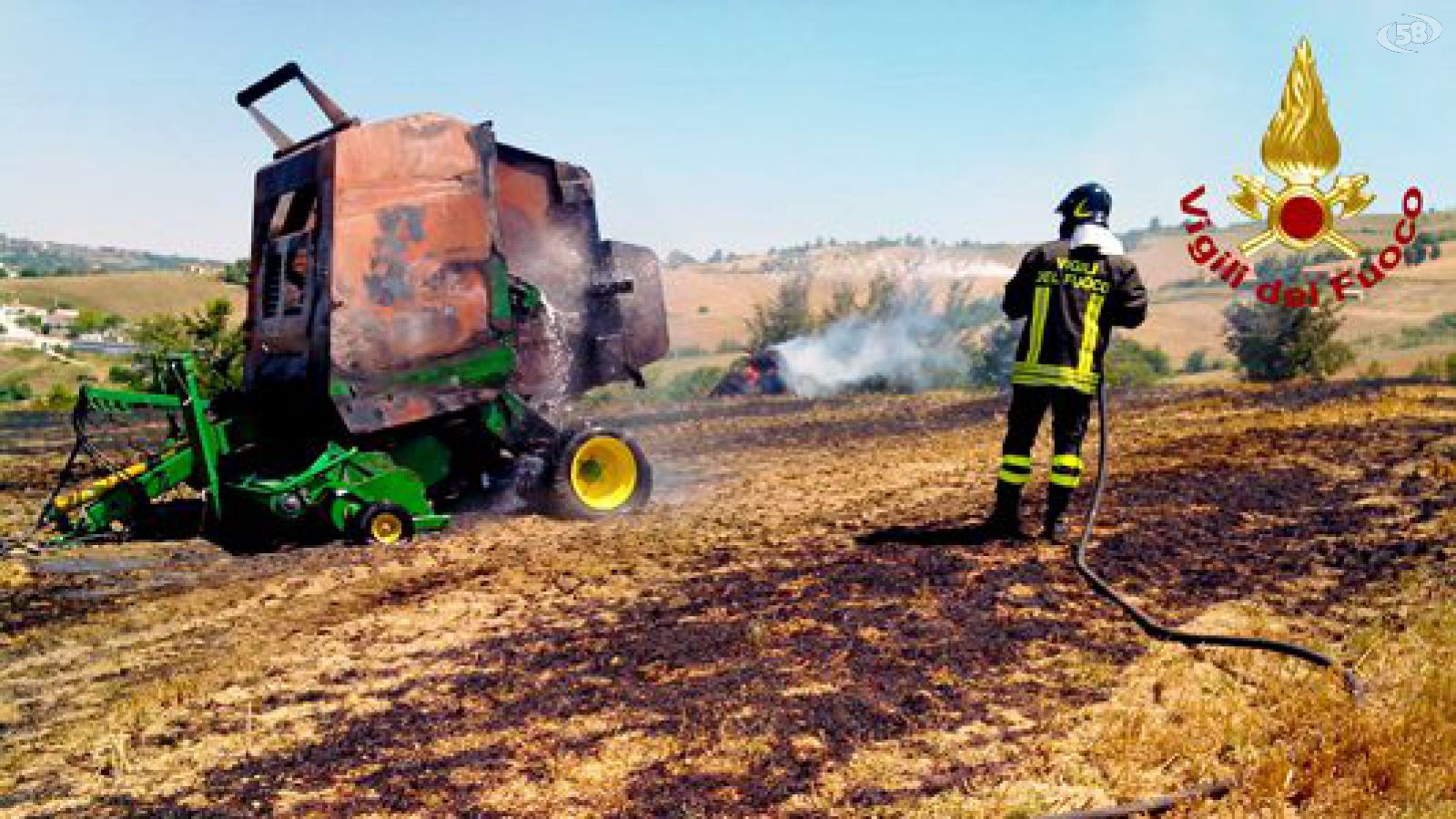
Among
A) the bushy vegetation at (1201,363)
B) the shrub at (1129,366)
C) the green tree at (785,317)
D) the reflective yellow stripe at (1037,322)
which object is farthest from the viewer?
the bushy vegetation at (1201,363)

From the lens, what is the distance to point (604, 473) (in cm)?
842

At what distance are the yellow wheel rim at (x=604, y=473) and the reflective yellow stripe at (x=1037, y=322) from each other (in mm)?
3463

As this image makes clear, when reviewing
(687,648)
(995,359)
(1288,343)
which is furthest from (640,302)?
(1288,343)

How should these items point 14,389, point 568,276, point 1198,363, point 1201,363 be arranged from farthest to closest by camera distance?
point 1201,363 < point 1198,363 < point 14,389 < point 568,276

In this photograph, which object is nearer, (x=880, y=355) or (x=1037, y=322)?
(x=1037, y=322)

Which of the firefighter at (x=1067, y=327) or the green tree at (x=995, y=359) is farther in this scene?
the green tree at (x=995, y=359)

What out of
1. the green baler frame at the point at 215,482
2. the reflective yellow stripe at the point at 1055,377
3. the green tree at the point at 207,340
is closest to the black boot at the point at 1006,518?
the reflective yellow stripe at the point at 1055,377

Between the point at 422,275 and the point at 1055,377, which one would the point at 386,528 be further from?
the point at 1055,377

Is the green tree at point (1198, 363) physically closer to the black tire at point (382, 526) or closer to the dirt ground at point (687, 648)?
the dirt ground at point (687, 648)

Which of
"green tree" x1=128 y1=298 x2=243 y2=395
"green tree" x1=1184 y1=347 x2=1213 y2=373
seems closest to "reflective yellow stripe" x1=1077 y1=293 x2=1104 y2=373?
"green tree" x1=128 y1=298 x2=243 y2=395

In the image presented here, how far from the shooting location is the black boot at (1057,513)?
6.14 metres

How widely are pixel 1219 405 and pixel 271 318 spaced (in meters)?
10.9

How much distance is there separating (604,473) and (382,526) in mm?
1800

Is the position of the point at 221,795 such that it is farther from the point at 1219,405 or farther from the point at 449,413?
the point at 1219,405
